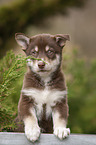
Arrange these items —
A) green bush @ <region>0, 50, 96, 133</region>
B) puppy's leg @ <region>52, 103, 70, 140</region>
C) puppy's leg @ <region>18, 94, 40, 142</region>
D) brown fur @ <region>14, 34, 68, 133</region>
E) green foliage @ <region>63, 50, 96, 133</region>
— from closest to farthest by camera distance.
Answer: puppy's leg @ <region>18, 94, 40, 142</region> < puppy's leg @ <region>52, 103, 70, 140</region> < brown fur @ <region>14, 34, 68, 133</region> < green bush @ <region>0, 50, 96, 133</region> < green foliage @ <region>63, 50, 96, 133</region>

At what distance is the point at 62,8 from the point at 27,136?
4.60 m

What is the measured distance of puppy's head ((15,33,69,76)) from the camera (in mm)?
1917

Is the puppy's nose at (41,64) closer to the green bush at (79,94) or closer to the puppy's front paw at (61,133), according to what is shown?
the green bush at (79,94)

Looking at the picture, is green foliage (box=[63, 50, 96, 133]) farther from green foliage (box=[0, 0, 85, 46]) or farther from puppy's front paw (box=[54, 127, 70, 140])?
green foliage (box=[0, 0, 85, 46])

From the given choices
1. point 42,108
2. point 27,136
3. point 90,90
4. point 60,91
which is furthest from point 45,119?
point 90,90

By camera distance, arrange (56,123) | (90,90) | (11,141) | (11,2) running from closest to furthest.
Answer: (11,141), (56,123), (90,90), (11,2)

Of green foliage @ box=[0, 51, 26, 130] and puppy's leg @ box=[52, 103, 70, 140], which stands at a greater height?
green foliage @ box=[0, 51, 26, 130]

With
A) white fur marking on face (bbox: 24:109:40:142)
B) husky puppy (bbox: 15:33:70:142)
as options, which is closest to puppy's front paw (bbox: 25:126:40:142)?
white fur marking on face (bbox: 24:109:40:142)

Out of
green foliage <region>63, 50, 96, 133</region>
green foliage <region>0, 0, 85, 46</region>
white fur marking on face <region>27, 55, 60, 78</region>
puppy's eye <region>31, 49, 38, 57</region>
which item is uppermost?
green foliage <region>0, 0, 85, 46</region>

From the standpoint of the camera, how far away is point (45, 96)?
1850mm

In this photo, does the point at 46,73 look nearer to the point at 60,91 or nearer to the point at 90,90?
the point at 60,91

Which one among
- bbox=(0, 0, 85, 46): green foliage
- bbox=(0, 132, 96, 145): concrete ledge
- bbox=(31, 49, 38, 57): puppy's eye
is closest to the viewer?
bbox=(0, 132, 96, 145): concrete ledge

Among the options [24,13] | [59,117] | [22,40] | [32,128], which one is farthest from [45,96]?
[24,13]

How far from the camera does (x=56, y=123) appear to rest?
1.78 m
